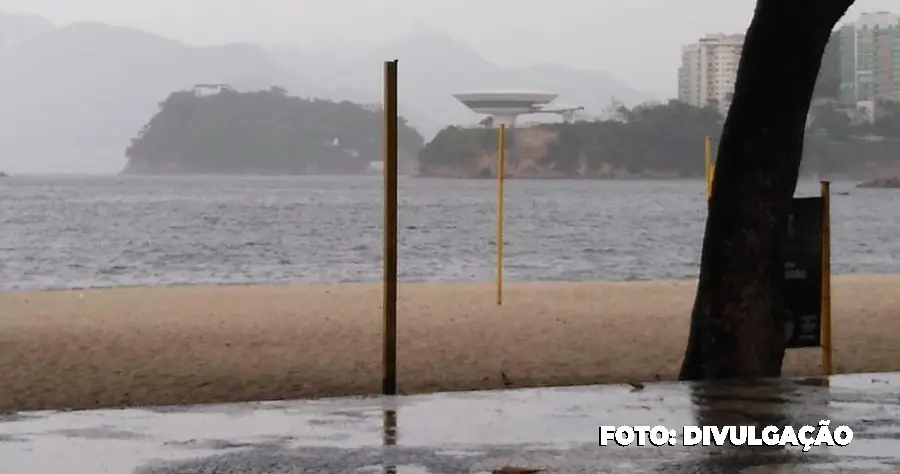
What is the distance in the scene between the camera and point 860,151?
83.4 meters

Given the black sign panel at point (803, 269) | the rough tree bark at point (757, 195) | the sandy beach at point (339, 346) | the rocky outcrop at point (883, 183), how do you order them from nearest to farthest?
the rough tree bark at point (757, 195)
the black sign panel at point (803, 269)
the sandy beach at point (339, 346)
the rocky outcrop at point (883, 183)

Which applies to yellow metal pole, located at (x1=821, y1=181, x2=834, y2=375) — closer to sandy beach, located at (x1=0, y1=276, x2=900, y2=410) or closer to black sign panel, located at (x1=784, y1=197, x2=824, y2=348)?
black sign panel, located at (x1=784, y1=197, x2=824, y2=348)

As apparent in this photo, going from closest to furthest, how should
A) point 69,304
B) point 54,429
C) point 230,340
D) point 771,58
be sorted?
point 54,429, point 771,58, point 230,340, point 69,304

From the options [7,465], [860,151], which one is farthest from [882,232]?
[7,465]

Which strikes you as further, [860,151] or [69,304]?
[860,151]

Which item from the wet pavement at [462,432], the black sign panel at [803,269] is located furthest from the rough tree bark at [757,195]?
the wet pavement at [462,432]

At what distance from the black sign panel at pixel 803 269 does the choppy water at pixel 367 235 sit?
1014 inches

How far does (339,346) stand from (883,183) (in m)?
90.5

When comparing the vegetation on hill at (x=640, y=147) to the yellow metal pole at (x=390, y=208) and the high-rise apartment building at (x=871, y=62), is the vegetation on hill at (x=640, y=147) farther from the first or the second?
the yellow metal pole at (x=390, y=208)

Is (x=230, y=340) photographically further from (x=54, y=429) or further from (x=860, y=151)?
(x=860, y=151)

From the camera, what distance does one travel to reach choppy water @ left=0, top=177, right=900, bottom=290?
1604 inches

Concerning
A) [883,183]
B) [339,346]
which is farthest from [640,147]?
[339,346]

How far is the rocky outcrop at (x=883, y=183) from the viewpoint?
9569cm

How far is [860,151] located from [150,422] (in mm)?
79801
